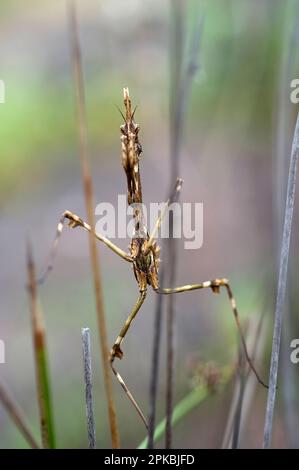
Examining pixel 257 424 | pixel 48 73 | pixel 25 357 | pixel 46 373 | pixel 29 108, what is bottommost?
pixel 257 424

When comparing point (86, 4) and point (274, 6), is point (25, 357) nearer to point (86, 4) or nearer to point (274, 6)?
point (274, 6)

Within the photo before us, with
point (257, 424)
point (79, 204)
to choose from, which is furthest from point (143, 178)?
point (257, 424)

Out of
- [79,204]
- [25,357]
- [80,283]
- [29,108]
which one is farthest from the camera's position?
[29,108]

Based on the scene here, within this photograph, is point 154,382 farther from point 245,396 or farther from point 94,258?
point 245,396

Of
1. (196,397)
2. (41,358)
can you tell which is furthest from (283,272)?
(196,397)

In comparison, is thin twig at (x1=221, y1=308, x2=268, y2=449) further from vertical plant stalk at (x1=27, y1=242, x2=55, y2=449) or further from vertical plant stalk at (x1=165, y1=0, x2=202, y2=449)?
vertical plant stalk at (x1=27, y1=242, x2=55, y2=449)
